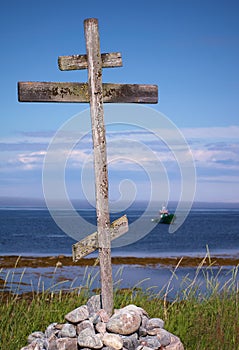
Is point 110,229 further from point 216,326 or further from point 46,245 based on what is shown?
point 46,245

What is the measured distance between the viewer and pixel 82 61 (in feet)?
21.9

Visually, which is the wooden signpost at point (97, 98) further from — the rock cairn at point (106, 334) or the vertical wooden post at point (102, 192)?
the rock cairn at point (106, 334)

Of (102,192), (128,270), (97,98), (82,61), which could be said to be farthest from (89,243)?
(128,270)

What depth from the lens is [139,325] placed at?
607 centimetres

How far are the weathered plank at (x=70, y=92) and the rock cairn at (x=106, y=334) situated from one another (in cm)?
238

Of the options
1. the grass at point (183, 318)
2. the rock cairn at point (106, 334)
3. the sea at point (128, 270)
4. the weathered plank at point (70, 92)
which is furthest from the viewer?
the sea at point (128, 270)

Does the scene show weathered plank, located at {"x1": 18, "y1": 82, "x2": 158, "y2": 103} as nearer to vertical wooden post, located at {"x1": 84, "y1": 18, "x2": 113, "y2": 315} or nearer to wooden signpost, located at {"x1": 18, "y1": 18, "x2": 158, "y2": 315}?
wooden signpost, located at {"x1": 18, "y1": 18, "x2": 158, "y2": 315}

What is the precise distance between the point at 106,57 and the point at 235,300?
3842 mm

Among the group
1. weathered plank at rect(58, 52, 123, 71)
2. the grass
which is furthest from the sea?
weathered plank at rect(58, 52, 123, 71)

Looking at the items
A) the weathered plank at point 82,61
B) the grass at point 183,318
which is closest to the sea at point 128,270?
the grass at point 183,318

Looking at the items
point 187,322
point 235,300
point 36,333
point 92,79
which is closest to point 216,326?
point 187,322

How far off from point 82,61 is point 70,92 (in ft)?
1.27

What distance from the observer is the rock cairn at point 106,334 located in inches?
230

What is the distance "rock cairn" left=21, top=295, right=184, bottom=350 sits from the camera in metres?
5.84
